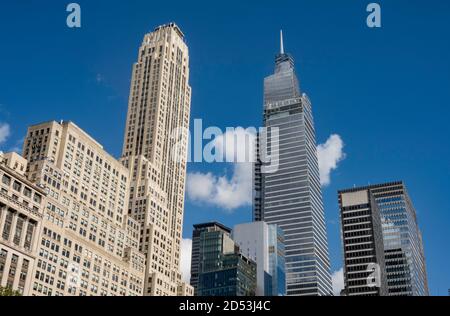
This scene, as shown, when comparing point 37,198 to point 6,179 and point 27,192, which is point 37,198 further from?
point 6,179

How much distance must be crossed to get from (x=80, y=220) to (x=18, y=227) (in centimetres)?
3377

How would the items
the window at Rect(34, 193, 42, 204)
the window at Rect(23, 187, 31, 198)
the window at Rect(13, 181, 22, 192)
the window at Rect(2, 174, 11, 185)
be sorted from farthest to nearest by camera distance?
the window at Rect(34, 193, 42, 204) < the window at Rect(23, 187, 31, 198) < the window at Rect(13, 181, 22, 192) < the window at Rect(2, 174, 11, 185)

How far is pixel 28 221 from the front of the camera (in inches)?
5384

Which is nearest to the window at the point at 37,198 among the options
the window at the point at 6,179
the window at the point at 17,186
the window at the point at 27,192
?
the window at the point at 27,192

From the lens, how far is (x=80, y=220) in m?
166

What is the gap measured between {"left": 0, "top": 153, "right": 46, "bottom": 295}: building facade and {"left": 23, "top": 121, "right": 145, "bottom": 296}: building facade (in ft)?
14.1

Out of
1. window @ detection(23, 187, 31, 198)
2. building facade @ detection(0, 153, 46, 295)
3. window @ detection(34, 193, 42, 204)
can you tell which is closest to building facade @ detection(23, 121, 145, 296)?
window @ detection(34, 193, 42, 204)

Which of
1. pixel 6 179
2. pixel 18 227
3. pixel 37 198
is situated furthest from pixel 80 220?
pixel 6 179

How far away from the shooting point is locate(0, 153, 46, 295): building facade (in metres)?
126

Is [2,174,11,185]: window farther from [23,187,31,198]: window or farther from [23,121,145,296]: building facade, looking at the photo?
[23,121,145,296]: building facade

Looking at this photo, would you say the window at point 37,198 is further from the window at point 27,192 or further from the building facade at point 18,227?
the window at point 27,192
